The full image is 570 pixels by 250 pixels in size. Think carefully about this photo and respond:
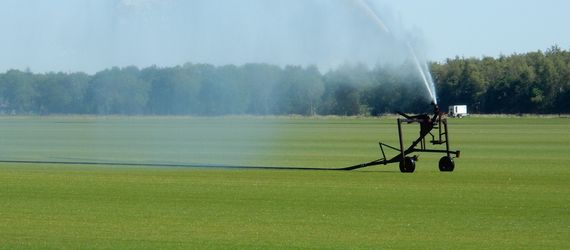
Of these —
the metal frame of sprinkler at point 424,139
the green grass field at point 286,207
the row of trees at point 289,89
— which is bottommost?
the green grass field at point 286,207

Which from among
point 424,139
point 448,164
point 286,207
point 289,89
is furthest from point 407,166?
point 289,89

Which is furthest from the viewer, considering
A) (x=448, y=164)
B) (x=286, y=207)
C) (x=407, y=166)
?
(x=448, y=164)

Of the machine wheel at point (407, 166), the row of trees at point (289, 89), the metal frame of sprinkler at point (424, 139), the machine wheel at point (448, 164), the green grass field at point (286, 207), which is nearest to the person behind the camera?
the green grass field at point (286, 207)

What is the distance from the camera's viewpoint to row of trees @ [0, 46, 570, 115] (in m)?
63.7

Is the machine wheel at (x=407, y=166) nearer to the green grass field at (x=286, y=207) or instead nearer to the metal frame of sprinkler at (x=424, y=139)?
the metal frame of sprinkler at (x=424, y=139)

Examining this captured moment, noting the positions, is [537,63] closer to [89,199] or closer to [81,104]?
[81,104]

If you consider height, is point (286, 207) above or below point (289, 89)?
below

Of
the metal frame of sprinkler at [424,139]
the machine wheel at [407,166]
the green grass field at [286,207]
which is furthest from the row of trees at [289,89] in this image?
the green grass field at [286,207]

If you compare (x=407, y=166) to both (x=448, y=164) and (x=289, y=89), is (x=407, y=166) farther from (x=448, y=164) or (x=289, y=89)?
(x=289, y=89)

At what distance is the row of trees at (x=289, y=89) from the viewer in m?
63.7

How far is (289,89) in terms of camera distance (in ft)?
310

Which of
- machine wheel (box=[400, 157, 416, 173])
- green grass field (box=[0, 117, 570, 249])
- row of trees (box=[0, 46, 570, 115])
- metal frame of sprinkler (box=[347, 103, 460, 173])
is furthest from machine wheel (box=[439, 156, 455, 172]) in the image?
row of trees (box=[0, 46, 570, 115])

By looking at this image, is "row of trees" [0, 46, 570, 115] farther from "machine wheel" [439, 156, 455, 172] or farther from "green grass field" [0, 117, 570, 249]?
"green grass field" [0, 117, 570, 249]

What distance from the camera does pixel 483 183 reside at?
1100 inches
